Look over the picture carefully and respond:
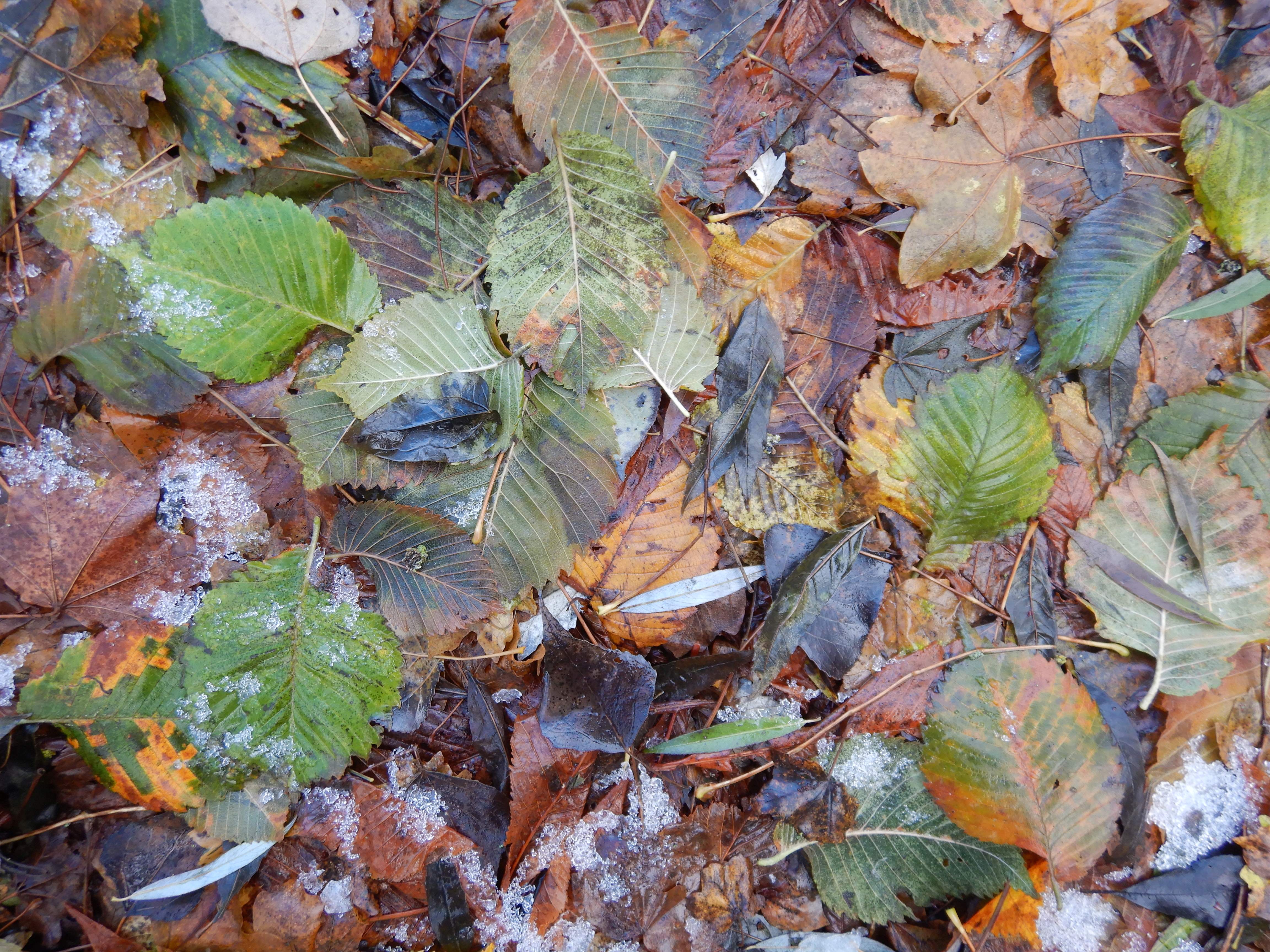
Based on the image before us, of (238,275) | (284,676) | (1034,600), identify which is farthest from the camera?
(1034,600)

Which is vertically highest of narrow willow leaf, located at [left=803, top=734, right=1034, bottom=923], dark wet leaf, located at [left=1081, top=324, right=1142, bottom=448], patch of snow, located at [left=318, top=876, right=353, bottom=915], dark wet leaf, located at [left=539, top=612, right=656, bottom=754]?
dark wet leaf, located at [left=1081, top=324, right=1142, bottom=448]

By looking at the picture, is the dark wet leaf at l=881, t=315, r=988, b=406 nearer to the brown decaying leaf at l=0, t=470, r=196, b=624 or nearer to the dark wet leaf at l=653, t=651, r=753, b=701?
the dark wet leaf at l=653, t=651, r=753, b=701

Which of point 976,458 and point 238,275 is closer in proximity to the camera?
point 238,275

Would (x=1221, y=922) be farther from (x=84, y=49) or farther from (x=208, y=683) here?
(x=84, y=49)

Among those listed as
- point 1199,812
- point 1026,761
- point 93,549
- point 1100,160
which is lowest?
point 1199,812

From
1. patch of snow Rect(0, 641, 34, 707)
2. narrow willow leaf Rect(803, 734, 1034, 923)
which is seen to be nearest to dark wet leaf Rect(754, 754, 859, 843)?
narrow willow leaf Rect(803, 734, 1034, 923)

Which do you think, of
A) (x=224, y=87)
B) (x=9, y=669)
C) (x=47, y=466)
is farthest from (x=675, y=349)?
(x=9, y=669)

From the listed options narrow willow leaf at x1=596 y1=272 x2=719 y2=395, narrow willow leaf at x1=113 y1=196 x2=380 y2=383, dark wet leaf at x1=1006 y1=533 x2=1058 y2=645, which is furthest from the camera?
dark wet leaf at x1=1006 y1=533 x2=1058 y2=645

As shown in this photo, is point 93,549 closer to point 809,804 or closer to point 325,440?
point 325,440
